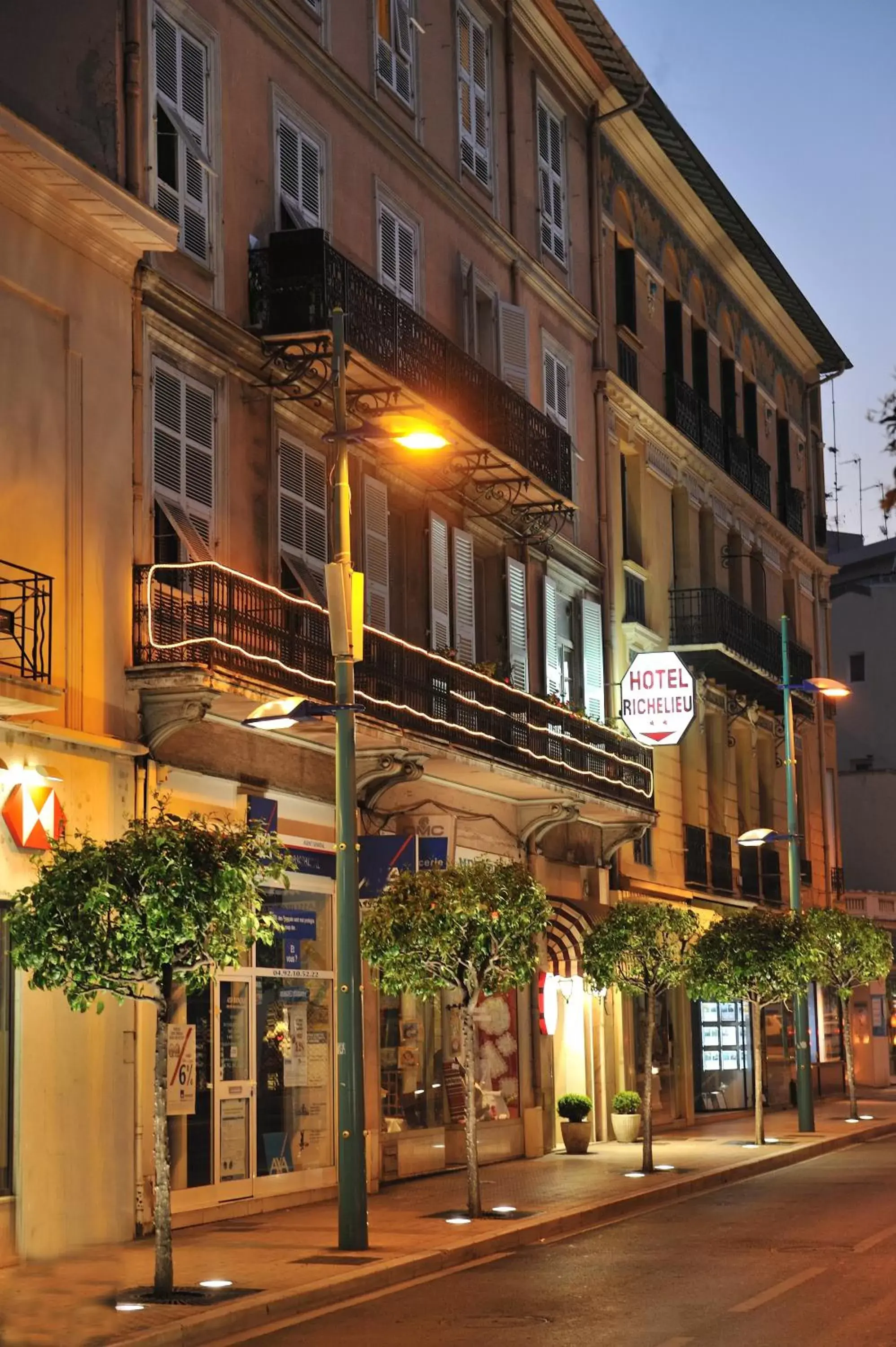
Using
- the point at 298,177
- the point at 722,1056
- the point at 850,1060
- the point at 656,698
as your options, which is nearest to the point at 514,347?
the point at 298,177

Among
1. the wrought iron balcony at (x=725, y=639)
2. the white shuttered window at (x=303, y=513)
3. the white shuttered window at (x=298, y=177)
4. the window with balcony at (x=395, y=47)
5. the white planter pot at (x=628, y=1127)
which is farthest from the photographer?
the wrought iron balcony at (x=725, y=639)

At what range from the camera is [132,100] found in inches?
788

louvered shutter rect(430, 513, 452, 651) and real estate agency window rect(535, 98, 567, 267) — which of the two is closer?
louvered shutter rect(430, 513, 452, 651)

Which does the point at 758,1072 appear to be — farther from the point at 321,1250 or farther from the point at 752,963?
the point at 321,1250

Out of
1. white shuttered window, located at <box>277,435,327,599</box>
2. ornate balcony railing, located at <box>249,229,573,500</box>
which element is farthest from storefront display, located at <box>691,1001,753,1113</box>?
white shuttered window, located at <box>277,435,327,599</box>

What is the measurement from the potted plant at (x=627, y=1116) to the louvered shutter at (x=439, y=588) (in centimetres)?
824

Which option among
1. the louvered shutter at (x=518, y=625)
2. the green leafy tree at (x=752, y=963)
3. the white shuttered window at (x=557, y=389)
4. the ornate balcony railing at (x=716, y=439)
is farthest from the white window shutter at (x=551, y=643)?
the ornate balcony railing at (x=716, y=439)

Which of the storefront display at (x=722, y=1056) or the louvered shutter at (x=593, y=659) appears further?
the storefront display at (x=722, y=1056)

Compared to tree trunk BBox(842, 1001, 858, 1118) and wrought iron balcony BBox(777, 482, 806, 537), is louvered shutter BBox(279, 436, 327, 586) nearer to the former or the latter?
tree trunk BBox(842, 1001, 858, 1118)

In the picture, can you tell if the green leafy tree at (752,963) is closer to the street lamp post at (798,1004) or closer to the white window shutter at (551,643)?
the street lamp post at (798,1004)

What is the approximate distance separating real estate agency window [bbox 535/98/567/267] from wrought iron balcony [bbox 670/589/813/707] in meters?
7.81

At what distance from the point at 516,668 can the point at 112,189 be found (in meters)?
12.9

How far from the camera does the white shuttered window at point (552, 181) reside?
32656 millimetres

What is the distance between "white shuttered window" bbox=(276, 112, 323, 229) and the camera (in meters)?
23.3
